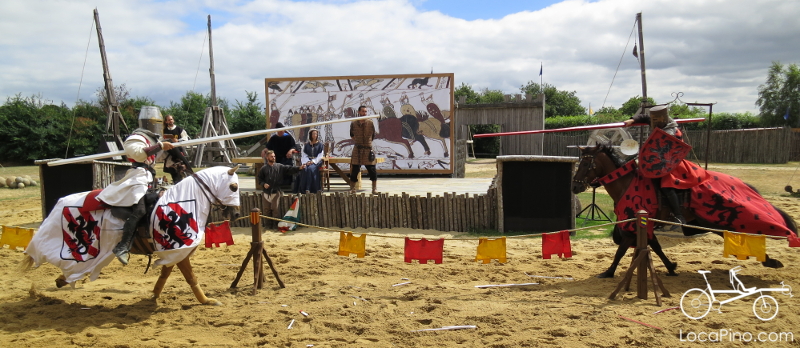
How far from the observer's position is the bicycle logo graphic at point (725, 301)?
A: 4.44 meters

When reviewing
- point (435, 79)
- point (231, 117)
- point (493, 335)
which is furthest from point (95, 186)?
point (231, 117)

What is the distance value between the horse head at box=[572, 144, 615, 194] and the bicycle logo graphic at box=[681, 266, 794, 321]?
1.55 metres

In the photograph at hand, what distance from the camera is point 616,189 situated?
583cm

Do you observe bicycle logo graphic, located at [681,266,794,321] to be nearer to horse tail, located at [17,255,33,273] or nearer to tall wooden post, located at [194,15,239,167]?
horse tail, located at [17,255,33,273]

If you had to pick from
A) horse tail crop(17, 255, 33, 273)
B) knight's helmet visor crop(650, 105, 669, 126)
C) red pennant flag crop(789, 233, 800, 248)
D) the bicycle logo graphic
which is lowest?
the bicycle logo graphic

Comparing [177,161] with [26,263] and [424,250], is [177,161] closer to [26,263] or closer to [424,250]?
[26,263]

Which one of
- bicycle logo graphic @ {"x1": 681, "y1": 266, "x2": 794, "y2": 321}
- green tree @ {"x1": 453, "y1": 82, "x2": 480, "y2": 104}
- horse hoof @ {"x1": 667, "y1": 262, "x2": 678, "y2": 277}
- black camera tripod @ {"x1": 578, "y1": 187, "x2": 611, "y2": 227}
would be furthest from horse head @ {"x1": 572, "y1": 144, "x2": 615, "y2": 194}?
green tree @ {"x1": 453, "y1": 82, "x2": 480, "y2": 104}

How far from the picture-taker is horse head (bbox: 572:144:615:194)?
593 centimetres

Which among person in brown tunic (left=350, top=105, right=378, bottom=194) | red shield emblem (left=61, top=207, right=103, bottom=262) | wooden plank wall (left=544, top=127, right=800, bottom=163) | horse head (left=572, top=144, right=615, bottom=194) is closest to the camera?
red shield emblem (left=61, top=207, right=103, bottom=262)

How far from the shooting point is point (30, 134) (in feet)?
82.1

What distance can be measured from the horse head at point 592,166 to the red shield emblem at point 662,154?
485mm

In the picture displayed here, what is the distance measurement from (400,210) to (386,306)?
13.1 feet

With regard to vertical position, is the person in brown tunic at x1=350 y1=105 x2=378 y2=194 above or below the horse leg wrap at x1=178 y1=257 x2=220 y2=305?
above

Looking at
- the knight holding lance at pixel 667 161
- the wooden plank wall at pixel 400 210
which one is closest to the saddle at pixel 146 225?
the wooden plank wall at pixel 400 210
